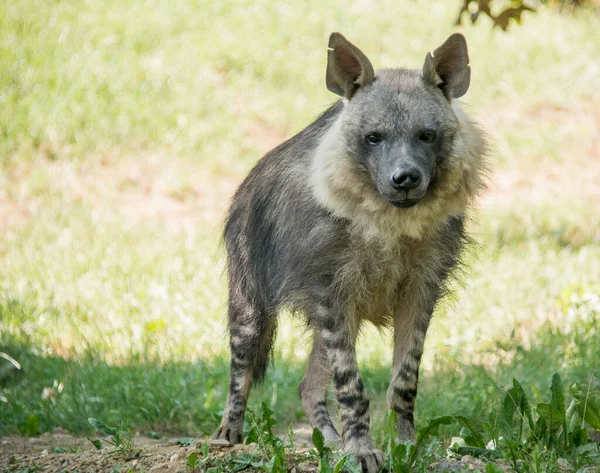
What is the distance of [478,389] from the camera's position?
539 centimetres

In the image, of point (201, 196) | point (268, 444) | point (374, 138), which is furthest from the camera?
point (201, 196)

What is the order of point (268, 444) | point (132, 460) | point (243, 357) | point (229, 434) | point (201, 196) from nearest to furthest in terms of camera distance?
point (268, 444)
point (132, 460)
point (229, 434)
point (243, 357)
point (201, 196)

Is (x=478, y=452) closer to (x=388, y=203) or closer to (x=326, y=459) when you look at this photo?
(x=326, y=459)

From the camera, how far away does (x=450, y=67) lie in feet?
13.8

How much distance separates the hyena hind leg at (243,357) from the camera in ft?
16.4

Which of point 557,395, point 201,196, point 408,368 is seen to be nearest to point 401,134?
point 408,368

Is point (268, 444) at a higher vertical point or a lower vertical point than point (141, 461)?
higher

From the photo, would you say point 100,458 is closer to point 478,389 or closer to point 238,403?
point 238,403

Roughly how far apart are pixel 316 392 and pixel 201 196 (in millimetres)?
6259

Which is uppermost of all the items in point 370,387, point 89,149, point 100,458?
point 89,149

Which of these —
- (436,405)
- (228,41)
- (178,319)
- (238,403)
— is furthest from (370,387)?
(228,41)

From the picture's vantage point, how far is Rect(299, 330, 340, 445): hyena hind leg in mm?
5203

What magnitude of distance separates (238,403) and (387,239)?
1442 mm

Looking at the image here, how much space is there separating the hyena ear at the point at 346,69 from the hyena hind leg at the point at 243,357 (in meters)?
1.47
